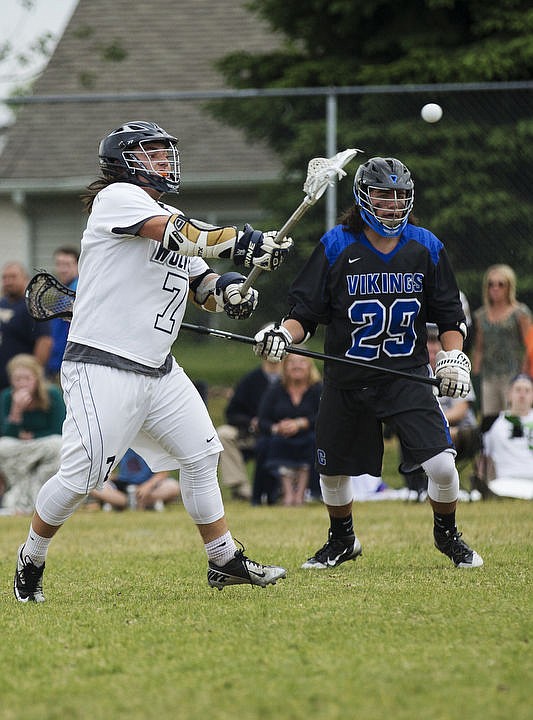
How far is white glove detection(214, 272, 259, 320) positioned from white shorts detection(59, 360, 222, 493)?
0.44 meters

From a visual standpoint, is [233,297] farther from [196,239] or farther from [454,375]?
[454,375]

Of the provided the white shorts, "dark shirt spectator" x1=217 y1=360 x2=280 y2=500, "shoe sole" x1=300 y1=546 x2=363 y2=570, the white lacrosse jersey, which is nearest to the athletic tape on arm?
the white lacrosse jersey

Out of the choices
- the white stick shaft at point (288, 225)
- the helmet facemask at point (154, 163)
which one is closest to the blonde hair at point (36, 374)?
the white stick shaft at point (288, 225)

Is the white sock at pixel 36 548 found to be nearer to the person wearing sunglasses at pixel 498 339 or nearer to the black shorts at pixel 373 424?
the black shorts at pixel 373 424

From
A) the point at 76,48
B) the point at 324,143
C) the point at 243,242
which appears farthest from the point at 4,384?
the point at 76,48

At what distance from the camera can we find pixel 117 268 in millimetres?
5559

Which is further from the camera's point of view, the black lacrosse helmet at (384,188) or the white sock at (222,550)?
the black lacrosse helmet at (384,188)

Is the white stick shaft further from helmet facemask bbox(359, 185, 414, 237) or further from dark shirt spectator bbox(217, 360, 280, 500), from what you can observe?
dark shirt spectator bbox(217, 360, 280, 500)

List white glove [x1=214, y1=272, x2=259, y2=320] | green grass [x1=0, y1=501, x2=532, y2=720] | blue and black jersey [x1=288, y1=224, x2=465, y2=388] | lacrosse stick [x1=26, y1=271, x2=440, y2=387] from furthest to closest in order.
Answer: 1. blue and black jersey [x1=288, y1=224, x2=465, y2=388]
2. lacrosse stick [x1=26, y1=271, x2=440, y2=387]
3. white glove [x1=214, y1=272, x2=259, y2=320]
4. green grass [x1=0, y1=501, x2=532, y2=720]

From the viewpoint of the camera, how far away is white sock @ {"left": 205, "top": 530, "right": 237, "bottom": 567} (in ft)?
19.1

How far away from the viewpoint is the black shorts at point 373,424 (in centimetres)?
640

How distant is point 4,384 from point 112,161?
628 cm

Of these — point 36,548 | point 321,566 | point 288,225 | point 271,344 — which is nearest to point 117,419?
point 36,548

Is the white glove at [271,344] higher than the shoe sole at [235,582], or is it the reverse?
the white glove at [271,344]
